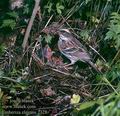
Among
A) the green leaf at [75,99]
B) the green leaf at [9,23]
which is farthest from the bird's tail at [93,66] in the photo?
the green leaf at [9,23]

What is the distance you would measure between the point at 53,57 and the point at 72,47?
350 mm

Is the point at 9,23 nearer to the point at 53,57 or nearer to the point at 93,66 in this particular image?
the point at 53,57

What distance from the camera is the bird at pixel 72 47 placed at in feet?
18.8

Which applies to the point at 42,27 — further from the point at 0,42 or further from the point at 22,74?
the point at 22,74

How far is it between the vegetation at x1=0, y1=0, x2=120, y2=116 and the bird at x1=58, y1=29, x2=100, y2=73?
77 mm

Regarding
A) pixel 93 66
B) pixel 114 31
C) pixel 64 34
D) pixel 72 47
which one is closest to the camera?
pixel 114 31

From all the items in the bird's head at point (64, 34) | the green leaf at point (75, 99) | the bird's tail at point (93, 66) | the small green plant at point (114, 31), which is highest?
the small green plant at point (114, 31)

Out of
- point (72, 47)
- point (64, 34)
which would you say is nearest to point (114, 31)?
point (64, 34)

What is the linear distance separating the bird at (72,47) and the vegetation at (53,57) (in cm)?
8

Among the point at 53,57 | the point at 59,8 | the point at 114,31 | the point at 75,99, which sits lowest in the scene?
the point at 75,99

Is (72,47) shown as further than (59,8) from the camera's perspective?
Yes

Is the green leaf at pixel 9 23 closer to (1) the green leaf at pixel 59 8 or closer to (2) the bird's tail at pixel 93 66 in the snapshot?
(1) the green leaf at pixel 59 8

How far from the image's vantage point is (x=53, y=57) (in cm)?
589

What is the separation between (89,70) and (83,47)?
44cm
